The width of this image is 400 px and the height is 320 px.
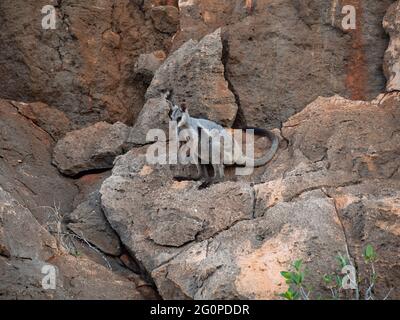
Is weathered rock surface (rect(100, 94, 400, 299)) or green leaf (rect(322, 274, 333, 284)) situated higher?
weathered rock surface (rect(100, 94, 400, 299))

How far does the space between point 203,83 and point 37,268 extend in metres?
3.23

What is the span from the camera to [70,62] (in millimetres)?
9320

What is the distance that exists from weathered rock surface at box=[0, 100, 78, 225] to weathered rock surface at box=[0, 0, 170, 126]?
0.38 metres

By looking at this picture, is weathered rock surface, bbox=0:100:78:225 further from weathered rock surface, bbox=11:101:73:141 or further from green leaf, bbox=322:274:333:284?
green leaf, bbox=322:274:333:284

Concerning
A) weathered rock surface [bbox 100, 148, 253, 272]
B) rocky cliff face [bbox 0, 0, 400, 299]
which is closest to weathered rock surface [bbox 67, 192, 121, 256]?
rocky cliff face [bbox 0, 0, 400, 299]

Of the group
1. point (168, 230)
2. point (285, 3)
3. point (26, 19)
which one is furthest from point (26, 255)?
point (285, 3)

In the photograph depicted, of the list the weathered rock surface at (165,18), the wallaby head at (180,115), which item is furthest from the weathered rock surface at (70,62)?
the wallaby head at (180,115)

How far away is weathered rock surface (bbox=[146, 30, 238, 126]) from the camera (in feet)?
27.9

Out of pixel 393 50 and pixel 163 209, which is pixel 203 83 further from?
pixel 393 50

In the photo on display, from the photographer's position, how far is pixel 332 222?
252 inches

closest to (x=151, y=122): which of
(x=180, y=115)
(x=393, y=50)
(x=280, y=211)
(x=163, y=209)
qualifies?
(x=180, y=115)

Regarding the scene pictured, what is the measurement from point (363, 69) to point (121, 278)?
3818 mm

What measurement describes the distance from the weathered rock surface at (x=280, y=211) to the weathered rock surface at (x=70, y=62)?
1.50 meters
